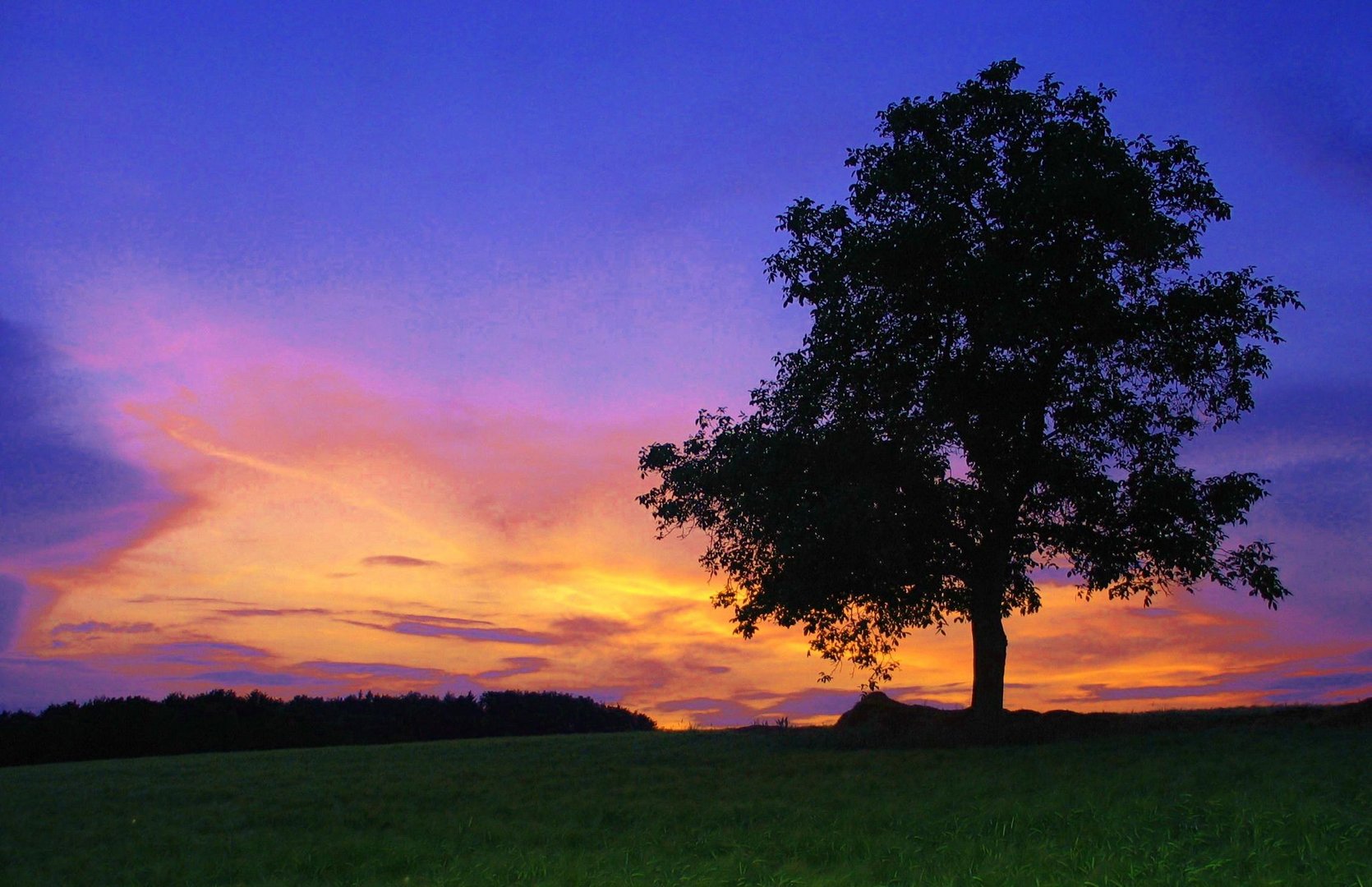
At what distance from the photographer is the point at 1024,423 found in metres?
28.9

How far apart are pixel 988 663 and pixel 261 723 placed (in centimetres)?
2855

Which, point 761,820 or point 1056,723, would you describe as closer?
point 761,820

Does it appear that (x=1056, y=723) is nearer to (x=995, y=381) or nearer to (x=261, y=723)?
(x=995, y=381)

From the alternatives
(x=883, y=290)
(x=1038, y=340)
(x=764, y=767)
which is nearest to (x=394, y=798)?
(x=764, y=767)

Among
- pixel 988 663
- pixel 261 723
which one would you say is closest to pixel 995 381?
pixel 988 663

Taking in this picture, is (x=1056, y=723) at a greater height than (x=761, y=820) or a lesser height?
greater

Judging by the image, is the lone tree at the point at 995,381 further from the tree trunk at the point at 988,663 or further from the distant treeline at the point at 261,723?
the distant treeline at the point at 261,723

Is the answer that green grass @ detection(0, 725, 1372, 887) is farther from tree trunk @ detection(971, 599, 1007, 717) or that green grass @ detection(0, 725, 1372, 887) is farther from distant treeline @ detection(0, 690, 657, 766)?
distant treeline @ detection(0, 690, 657, 766)

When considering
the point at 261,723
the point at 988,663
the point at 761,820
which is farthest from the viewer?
the point at 261,723

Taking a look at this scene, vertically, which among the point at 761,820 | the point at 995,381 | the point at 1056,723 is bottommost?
the point at 761,820

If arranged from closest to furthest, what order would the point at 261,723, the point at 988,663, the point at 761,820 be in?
the point at 761,820
the point at 988,663
the point at 261,723

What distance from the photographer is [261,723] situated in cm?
4175

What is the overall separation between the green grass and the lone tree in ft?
16.0

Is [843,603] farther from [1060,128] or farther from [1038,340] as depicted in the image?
[1060,128]
